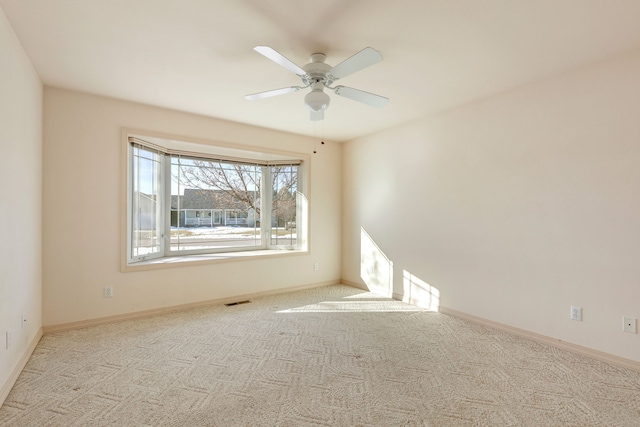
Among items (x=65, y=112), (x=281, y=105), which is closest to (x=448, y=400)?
(x=281, y=105)

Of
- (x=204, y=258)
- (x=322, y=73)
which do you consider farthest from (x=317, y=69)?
(x=204, y=258)

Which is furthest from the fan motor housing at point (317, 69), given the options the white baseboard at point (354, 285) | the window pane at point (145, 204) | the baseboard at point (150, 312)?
the white baseboard at point (354, 285)

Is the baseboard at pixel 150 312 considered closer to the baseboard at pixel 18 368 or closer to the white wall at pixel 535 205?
the baseboard at pixel 18 368

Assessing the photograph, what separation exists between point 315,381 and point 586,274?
2.43m

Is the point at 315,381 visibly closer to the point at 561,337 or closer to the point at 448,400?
the point at 448,400

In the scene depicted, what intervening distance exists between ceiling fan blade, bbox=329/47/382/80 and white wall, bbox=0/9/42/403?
2135 millimetres

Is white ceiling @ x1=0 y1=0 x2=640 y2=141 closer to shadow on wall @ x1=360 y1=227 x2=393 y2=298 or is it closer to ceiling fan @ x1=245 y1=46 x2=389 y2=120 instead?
ceiling fan @ x1=245 y1=46 x2=389 y2=120

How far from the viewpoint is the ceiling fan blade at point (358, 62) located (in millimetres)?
1900

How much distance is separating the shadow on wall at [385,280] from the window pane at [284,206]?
1.15 m

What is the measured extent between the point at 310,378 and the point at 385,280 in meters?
2.50

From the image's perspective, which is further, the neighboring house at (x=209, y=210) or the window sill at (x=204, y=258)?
the neighboring house at (x=209, y=210)

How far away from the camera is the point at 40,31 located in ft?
6.91

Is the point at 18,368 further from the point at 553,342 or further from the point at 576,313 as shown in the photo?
the point at 576,313

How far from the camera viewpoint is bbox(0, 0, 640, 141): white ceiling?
188 centimetres
